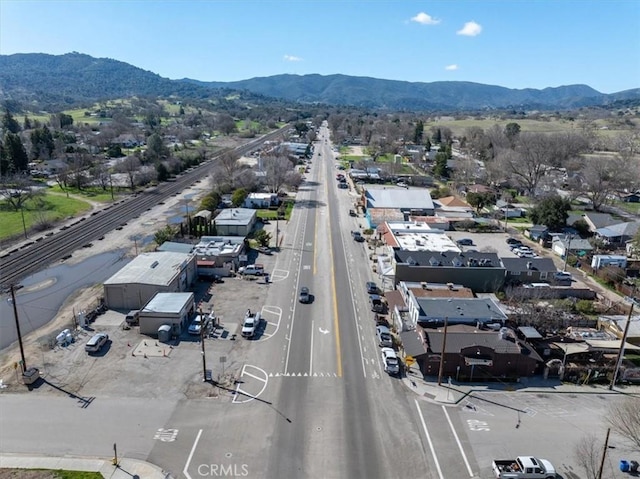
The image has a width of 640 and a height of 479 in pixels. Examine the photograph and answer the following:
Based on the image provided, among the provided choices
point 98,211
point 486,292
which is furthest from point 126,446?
point 98,211

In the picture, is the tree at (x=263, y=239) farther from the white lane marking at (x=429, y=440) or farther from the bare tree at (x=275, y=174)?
the white lane marking at (x=429, y=440)

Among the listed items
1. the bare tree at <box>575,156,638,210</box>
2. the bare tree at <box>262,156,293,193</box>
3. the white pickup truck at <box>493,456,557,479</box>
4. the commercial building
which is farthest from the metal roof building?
the bare tree at <box>575,156,638,210</box>

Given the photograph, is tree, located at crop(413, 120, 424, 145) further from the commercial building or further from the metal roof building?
the commercial building

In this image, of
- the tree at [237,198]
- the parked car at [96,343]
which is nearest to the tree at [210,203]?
the tree at [237,198]

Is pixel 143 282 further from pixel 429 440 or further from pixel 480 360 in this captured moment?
pixel 480 360

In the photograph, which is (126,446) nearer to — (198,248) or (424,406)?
(424,406)

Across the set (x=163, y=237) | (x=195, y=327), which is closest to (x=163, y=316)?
(x=195, y=327)
